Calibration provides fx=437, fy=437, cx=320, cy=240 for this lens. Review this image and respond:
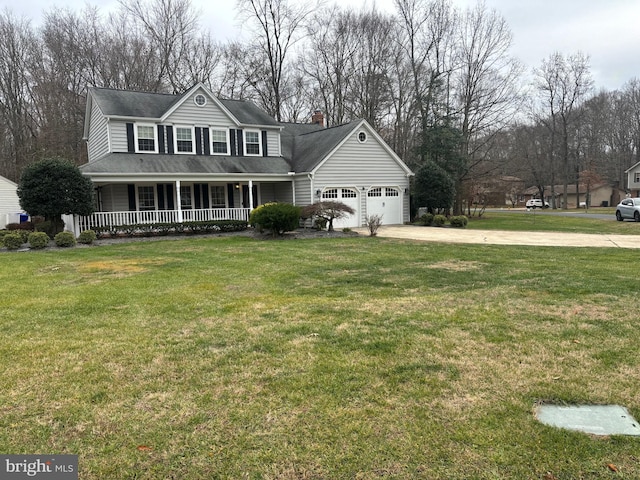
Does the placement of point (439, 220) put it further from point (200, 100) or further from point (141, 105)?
point (141, 105)

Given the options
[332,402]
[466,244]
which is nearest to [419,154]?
[466,244]

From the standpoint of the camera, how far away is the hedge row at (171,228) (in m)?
18.0

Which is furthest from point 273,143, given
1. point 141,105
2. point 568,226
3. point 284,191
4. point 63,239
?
point 568,226

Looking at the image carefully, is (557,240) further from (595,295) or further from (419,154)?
(419,154)

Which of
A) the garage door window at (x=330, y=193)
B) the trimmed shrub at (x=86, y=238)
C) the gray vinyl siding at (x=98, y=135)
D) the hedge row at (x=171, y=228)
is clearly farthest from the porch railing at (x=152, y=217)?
the garage door window at (x=330, y=193)

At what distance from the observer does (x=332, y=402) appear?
3.35m

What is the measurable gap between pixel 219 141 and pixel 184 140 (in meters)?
1.77

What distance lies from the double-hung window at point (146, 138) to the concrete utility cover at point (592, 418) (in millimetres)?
20869

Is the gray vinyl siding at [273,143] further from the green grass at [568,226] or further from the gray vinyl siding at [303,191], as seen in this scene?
the green grass at [568,226]

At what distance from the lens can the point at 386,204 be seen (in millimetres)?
24000

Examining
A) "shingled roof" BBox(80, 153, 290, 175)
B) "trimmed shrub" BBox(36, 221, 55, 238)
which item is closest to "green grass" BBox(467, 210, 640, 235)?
"shingled roof" BBox(80, 153, 290, 175)

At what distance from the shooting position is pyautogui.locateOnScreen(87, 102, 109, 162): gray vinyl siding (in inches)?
809

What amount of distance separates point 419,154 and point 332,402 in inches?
1100

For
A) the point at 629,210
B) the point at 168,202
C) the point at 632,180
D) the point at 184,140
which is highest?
the point at 184,140
